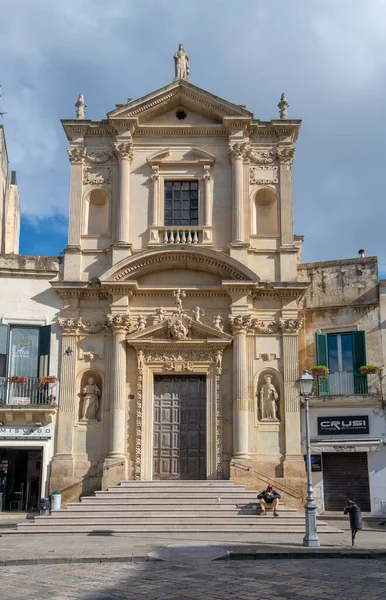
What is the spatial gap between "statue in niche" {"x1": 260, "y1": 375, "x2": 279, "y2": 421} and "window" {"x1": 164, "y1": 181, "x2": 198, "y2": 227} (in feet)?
21.6

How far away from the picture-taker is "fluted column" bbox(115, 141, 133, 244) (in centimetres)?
2534

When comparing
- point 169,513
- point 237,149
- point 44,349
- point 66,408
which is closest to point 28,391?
point 66,408

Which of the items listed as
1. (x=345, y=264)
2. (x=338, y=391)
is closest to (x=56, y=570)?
(x=338, y=391)

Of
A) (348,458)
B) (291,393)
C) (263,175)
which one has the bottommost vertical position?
(348,458)

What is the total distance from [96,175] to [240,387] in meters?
9.48

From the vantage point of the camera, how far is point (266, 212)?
86.8 feet

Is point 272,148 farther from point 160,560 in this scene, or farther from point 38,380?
point 160,560

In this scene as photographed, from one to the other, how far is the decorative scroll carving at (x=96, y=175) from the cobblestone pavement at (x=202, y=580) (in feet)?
50.9

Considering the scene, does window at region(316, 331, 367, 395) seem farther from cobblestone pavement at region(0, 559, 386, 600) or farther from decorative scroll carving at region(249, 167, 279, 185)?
cobblestone pavement at region(0, 559, 386, 600)

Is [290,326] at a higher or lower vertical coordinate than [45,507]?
higher

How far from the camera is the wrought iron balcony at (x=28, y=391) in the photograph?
24.0 metres

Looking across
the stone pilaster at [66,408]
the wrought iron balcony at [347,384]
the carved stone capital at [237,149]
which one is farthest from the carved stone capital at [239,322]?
the carved stone capital at [237,149]

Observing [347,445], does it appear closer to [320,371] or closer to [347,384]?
[347,384]

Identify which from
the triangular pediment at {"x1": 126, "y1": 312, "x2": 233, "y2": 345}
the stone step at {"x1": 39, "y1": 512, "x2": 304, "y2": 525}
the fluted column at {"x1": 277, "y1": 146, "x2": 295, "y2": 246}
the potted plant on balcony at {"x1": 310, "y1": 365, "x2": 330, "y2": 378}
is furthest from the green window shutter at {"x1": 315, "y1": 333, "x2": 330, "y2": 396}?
the stone step at {"x1": 39, "y1": 512, "x2": 304, "y2": 525}
